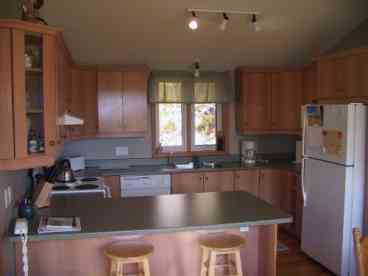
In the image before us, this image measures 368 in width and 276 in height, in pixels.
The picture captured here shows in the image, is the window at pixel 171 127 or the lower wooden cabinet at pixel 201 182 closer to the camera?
the lower wooden cabinet at pixel 201 182

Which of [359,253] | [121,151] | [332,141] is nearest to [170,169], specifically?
[121,151]

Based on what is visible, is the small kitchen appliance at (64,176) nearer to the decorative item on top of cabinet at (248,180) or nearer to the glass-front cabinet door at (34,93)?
the glass-front cabinet door at (34,93)

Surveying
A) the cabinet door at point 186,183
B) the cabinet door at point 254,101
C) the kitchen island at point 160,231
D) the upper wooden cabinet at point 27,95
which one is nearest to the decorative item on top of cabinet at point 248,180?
the cabinet door at point 186,183

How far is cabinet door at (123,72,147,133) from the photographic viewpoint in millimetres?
4867

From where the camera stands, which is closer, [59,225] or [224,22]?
[59,225]

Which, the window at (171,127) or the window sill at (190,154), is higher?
the window at (171,127)

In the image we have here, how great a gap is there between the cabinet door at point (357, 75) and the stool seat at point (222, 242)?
201cm

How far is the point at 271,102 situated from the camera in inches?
209

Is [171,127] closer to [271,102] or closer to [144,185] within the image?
[144,185]

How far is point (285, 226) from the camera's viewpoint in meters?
5.07

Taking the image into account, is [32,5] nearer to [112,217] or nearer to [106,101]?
[112,217]

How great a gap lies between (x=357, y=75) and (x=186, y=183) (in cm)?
239

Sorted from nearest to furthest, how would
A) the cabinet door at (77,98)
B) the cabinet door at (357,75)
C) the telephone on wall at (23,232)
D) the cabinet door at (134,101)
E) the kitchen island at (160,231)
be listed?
the telephone on wall at (23,232)
the kitchen island at (160,231)
the cabinet door at (357,75)
the cabinet door at (77,98)
the cabinet door at (134,101)

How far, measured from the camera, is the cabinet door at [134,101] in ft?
16.0
